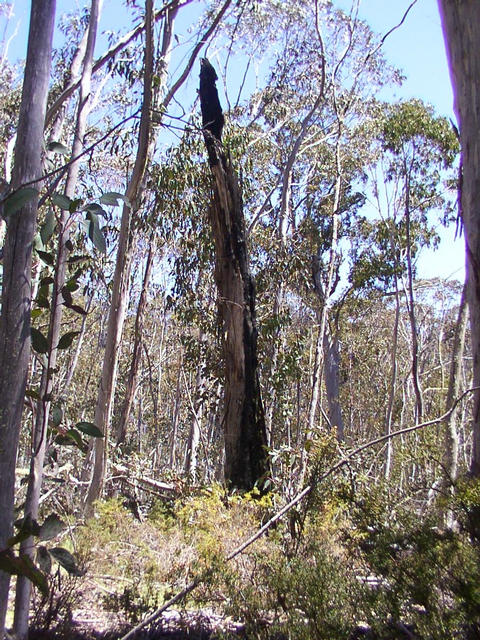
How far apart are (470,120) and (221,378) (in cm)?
508

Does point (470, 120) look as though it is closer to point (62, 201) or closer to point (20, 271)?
point (62, 201)

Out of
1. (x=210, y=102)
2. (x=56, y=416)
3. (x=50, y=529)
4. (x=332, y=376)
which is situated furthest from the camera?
(x=332, y=376)

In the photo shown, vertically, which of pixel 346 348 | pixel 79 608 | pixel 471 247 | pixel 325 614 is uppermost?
pixel 346 348

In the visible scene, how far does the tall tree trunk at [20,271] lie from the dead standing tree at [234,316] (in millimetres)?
4198

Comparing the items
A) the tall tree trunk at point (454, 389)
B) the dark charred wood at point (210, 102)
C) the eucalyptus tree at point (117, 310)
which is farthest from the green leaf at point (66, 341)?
the tall tree trunk at point (454, 389)

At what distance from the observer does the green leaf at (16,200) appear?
1900mm

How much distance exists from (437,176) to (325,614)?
13.5m

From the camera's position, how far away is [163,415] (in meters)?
23.6

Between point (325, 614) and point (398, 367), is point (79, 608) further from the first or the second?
point (398, 367)

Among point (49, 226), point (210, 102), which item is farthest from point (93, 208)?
point (210, 102)

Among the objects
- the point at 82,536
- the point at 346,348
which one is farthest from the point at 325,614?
the point at 346,348

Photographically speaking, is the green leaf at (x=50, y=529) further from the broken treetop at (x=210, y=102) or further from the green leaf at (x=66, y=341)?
the broken treetop at (x=210, y=102)

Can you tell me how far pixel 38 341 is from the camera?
7.18 feet

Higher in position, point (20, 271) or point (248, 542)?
point (20, 271)
